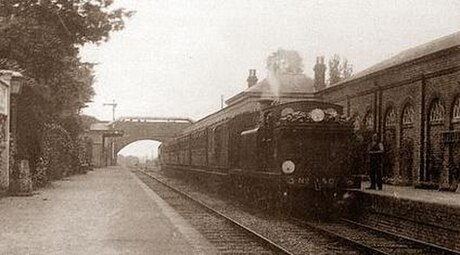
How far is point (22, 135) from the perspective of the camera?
25.0 m

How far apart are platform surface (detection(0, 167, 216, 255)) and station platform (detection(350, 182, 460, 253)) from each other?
156 inches

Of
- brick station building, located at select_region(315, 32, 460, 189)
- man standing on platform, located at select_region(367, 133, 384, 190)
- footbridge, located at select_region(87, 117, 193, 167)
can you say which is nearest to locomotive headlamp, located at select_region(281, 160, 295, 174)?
man standing on platform, located at select_region(367, 133, 384, 190)

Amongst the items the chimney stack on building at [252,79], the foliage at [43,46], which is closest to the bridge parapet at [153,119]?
the chimney stack on building at [252,79]

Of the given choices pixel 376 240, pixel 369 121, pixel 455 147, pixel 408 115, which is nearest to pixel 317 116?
pixel 376 240

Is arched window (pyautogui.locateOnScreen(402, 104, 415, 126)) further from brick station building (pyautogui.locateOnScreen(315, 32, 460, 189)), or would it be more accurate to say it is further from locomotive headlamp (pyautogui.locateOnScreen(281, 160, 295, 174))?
locomotive headlamp (pyautogui.locateOnScreen(281, 160, 295, 174))

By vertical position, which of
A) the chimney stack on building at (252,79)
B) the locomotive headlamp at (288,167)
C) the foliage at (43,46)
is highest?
the chimney stack on building at (252,79)

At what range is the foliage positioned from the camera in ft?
73.7

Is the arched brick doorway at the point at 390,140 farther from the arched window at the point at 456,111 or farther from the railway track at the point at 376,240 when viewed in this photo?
the railway track at the point at 376,240

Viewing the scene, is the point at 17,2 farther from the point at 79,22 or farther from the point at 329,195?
the point at 329,195

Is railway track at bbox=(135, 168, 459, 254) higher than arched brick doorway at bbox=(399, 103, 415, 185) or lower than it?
lower

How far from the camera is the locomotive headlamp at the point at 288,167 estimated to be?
592 inches

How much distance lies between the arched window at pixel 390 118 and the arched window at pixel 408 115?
0.75m

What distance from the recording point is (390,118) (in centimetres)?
2384

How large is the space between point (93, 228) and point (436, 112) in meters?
11.8
